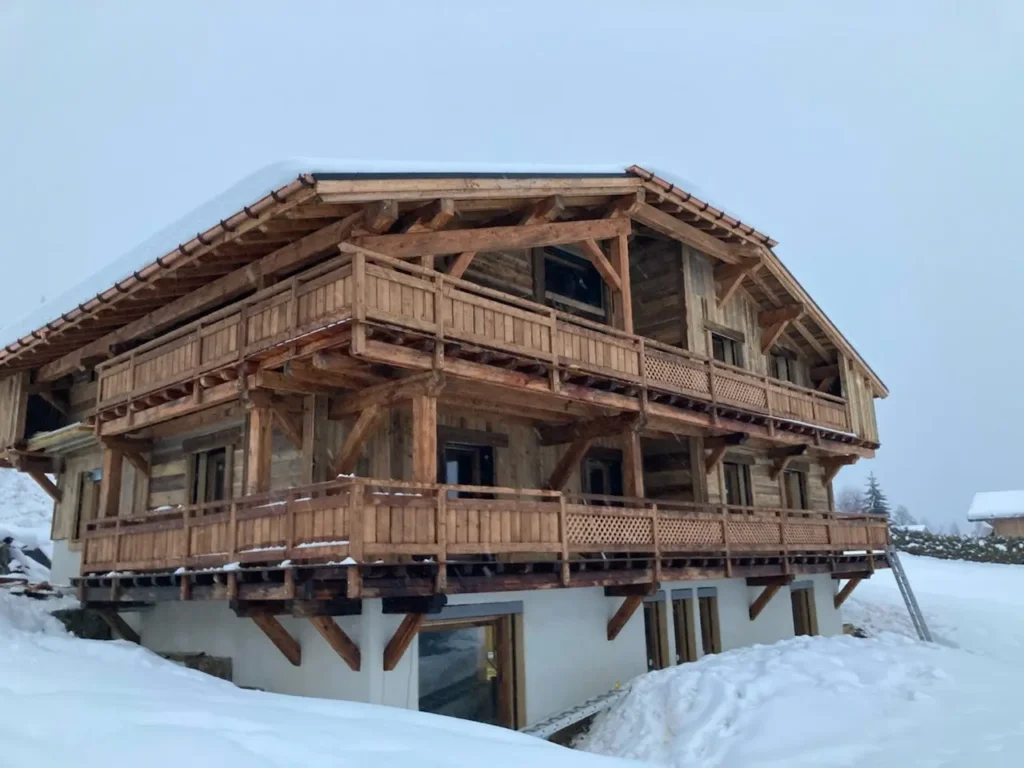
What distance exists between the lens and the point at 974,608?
33031 millimetres

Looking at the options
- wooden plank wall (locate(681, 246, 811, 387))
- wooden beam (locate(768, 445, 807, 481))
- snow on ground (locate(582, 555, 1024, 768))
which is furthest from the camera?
wooden beam (locate(768, 445, 807, 481))

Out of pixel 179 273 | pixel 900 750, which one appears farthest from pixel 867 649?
pixel 179 273

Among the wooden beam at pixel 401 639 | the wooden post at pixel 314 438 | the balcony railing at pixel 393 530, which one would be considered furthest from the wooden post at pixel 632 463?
the wooden post at pixel 314 438

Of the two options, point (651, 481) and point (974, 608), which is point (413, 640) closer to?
point (651, 481)

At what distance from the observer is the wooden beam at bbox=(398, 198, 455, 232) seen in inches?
557

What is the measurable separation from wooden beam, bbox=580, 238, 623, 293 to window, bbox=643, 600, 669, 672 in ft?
24.7

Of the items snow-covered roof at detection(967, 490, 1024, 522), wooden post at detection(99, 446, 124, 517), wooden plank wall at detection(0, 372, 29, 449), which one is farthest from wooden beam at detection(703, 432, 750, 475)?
snow-covered roof at detection(967, 490, 1024, 522)

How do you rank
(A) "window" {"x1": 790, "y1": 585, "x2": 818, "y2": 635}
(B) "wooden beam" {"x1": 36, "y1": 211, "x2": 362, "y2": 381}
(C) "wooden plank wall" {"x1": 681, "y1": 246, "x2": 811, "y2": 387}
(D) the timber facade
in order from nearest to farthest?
(D) the timber facade → (B) "wooden beam" {"x1": 36, "y1": 211, "x2": 362, "y2": 381} → (C) "wooden plank wall" {"x1": 681, "y1": 246, "x2": 811, "y2": 387} → (A) "window" {"x1": 790, "y1": 585, "x2": 818, "y2": 635}

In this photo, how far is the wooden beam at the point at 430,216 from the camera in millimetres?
14156

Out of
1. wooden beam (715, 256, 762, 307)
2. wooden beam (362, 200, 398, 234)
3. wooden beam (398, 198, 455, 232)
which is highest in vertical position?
wooden beam (715, 256, 762, 307)

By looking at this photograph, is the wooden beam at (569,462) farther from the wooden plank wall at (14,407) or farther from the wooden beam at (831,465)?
the wooden plank wall at (14,407)

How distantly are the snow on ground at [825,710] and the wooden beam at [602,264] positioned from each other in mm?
7819

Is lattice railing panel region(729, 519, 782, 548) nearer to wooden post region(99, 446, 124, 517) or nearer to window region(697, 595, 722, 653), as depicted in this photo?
window region(697, 595, 722, 653)

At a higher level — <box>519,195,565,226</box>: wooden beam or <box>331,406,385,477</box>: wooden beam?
<box>519,195,565,226</box>: wooden beam
